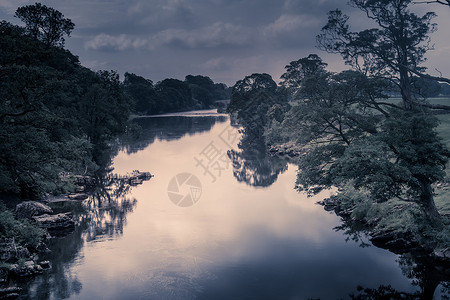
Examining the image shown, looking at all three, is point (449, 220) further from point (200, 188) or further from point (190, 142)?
point (190, 142)

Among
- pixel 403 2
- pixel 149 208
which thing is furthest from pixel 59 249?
pixel 403 2

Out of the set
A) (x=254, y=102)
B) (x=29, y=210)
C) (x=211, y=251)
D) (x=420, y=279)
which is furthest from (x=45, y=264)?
(x=254, y=102)

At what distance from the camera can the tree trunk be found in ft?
78.3

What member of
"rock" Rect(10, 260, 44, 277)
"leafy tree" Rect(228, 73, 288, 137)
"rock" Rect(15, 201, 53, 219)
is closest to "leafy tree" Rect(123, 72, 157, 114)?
"leafy tree" Rect(228, 73, 288, 137)

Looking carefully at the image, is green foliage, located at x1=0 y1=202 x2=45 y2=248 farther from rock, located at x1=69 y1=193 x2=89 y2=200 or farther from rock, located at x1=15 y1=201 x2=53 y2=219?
rock, located at x1=69 y1=193 x2=89 y2=200

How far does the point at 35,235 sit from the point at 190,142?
64928 mm

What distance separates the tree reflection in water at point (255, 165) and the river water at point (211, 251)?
15.9 ft

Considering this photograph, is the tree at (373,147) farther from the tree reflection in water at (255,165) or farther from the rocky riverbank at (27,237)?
the tree reflection in water at (255,165)

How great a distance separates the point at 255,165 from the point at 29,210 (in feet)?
130

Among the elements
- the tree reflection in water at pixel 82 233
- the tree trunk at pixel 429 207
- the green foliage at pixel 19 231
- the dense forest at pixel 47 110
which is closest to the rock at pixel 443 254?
the tree trunk at pixel 429 207

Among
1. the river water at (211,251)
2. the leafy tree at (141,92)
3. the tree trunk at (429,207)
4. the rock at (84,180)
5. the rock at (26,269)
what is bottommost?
the river water at (211,251)

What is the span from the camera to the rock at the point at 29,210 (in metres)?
30.7

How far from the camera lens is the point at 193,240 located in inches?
1145

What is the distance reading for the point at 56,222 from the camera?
103ft
